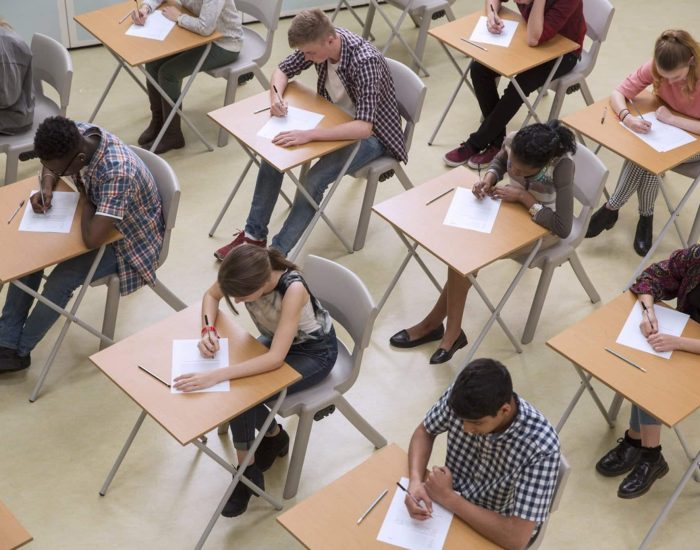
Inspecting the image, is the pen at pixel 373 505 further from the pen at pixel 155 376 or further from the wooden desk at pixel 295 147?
the wooden desk at pixel 295 147

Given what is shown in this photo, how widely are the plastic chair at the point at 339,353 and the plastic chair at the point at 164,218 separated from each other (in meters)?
0.74

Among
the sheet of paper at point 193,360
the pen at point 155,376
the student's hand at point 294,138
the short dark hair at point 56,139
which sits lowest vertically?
the pen at point 155,376

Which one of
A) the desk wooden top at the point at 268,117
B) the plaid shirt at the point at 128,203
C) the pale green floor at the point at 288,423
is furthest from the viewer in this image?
the desk wooden top at the point at 268,117

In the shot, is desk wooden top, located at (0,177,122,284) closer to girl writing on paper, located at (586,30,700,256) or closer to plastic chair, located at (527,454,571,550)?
plastic chair, located at (527,454,571,550)

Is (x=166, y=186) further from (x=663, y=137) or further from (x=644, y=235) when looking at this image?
(x=644, y=235)

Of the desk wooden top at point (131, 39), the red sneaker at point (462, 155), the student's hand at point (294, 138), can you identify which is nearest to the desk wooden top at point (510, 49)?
the red sneaker at point (462, 155)

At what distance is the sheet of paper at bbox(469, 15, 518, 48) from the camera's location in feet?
18.4

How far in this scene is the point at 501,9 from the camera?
5.87 metres

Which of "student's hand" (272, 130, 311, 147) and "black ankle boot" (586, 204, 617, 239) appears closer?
"student's hand" (272, 130, 311, 147)

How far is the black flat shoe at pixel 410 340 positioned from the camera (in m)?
4.82

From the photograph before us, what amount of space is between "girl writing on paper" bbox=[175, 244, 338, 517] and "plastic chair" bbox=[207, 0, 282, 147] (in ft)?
7.58

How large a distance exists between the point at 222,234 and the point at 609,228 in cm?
207

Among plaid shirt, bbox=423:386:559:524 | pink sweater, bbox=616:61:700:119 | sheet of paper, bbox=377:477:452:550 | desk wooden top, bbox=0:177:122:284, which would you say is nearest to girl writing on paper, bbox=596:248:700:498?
plaid shirt, bbox=423:386:559:524

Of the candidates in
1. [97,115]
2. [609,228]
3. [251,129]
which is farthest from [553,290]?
[97,115]
